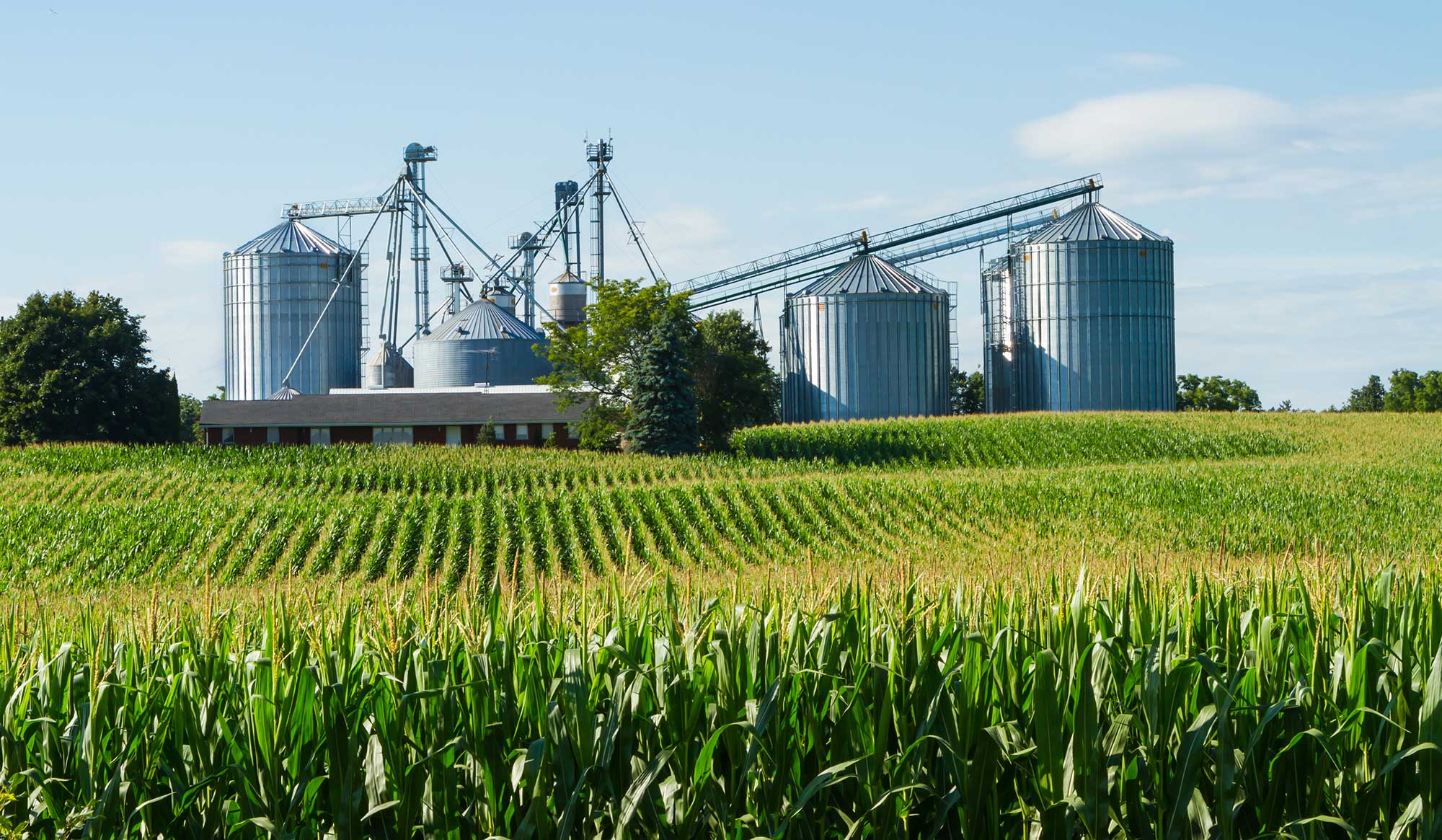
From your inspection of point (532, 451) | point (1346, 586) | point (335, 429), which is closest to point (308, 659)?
point (1346, 586)

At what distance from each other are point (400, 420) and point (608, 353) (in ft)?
37.5

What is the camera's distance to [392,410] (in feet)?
174

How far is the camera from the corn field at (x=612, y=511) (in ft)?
81.5

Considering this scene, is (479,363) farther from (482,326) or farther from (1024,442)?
(1024,442)

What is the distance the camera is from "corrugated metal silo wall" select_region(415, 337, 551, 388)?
64312 millimetres

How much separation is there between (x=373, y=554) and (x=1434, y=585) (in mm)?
21205

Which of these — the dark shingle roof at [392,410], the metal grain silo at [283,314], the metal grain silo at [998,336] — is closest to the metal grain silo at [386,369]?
the metal grain silo at [283,314]

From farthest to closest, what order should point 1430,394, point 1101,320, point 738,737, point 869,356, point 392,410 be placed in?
point 1430,394
point 869,356
point 1101,320
point 392,410
point 738,737

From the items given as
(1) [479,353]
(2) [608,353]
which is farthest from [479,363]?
(2) [608,353]

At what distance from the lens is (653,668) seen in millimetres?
5934

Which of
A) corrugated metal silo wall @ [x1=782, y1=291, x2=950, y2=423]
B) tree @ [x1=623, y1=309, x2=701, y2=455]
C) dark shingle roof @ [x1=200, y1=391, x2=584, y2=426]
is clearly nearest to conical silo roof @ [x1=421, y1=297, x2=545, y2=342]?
dark shingle roof @ [x1=200, y1=391, x2=584, y2=426]

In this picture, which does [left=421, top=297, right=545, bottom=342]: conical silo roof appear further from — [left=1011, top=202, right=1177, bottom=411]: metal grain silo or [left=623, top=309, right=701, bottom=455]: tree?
[left=1011, top=202, right=1177, bottom=411]: metal grain silo

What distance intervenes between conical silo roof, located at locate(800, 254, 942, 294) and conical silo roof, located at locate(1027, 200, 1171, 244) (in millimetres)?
5983

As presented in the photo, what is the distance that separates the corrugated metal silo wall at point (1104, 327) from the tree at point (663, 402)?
20012 mm
